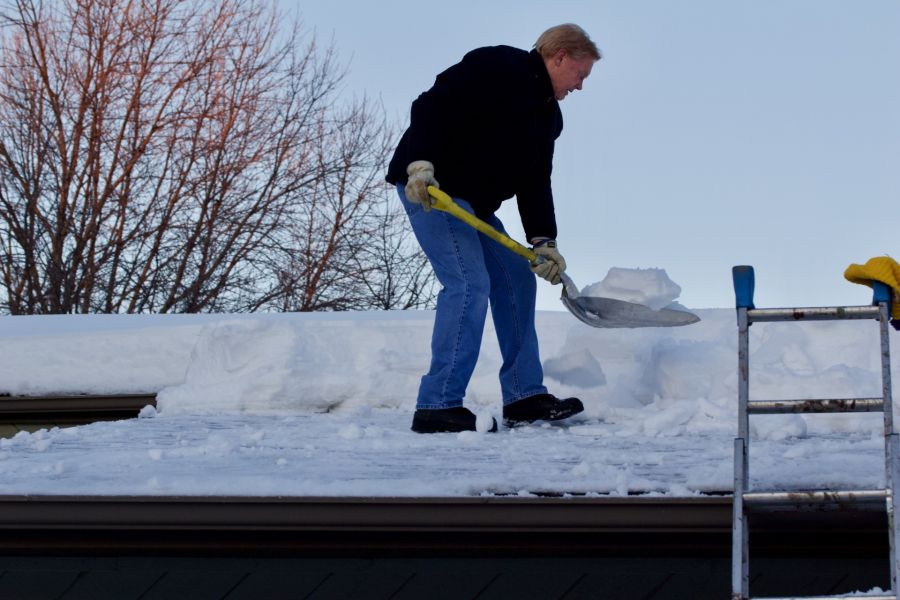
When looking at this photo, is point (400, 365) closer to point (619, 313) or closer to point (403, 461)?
point (619, 313)

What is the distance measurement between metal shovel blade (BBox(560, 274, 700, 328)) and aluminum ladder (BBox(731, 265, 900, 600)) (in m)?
1.73

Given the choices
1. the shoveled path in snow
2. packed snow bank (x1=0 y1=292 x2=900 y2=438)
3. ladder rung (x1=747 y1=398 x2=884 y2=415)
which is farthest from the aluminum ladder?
packed snow bank (x1=0 y1=292 x2=900 y2=438)

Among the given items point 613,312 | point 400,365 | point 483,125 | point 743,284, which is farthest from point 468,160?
point 400,365

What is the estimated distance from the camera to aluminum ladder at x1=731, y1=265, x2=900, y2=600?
2402 millimetres

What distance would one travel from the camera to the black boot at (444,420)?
4.07 m

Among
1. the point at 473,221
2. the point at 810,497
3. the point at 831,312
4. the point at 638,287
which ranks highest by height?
the point at 473,221

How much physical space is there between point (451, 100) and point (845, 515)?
2185 millimetres

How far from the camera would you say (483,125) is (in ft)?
13.6

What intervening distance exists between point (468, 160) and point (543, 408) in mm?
1081

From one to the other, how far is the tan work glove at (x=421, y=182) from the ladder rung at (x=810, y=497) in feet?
6.15

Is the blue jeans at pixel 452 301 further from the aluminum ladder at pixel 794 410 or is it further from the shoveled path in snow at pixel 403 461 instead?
the aluminum ladder at pixel 794 410

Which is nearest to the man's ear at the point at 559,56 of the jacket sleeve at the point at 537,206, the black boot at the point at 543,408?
the jacket sleeve at the point at 537,206

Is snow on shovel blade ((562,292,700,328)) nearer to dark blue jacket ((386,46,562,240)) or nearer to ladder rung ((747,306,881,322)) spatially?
dark blue jacket ((386,46,562,240))

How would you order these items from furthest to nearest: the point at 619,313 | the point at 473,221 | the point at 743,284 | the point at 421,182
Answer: the point at 619,313 < the point at 473,221 < the point at 421,182 < the point at 743,284
